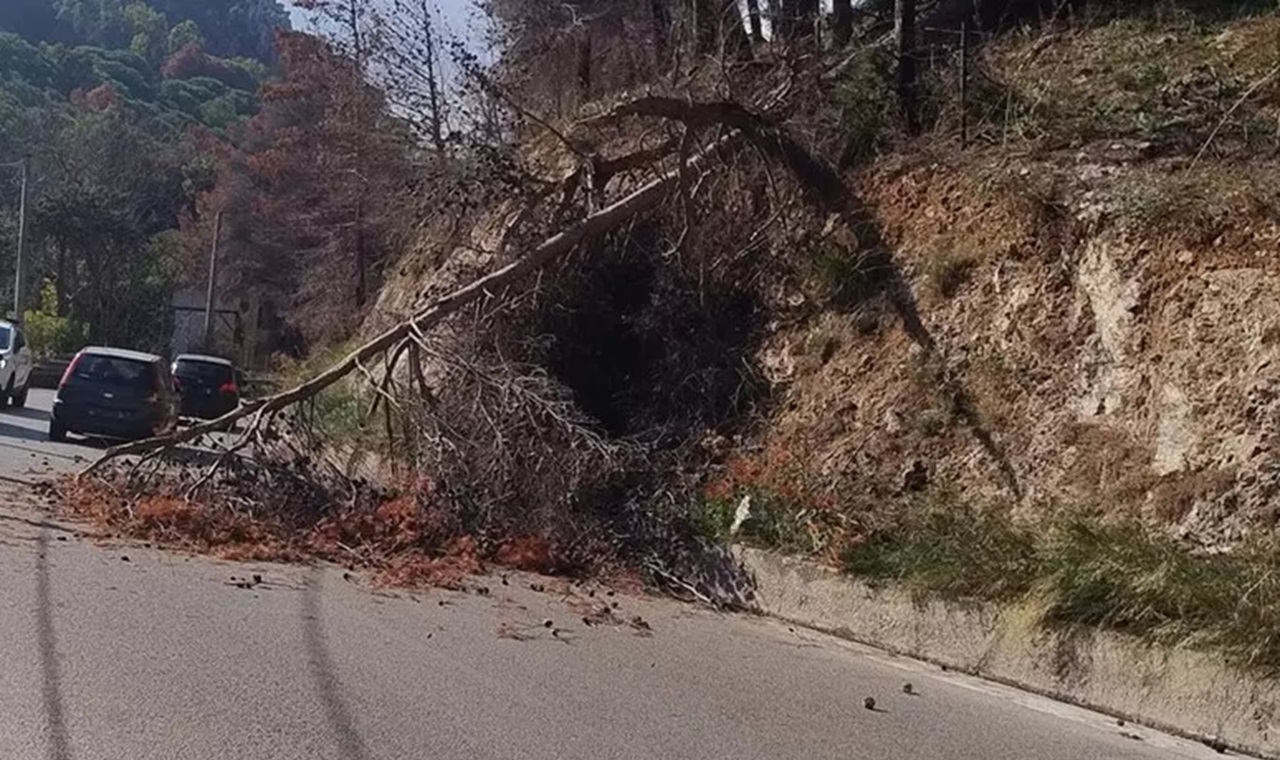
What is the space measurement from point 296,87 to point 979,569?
38.7m

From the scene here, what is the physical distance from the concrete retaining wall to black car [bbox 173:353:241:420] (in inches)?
739

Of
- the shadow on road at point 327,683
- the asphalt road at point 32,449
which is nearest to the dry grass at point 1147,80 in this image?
the shadow on road at point 327,683

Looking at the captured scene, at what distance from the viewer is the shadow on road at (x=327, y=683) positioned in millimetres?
6723

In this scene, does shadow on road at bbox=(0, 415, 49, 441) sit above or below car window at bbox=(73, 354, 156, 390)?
below

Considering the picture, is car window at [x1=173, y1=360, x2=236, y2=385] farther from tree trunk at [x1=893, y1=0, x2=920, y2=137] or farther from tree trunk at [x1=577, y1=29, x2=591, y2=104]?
tree trunk at [x1=893, y1=0, x2=920, y2=137]

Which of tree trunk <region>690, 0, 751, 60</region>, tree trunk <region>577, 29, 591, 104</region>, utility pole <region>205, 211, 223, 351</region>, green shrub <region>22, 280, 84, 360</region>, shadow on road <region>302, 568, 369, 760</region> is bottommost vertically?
shadow on road <region>302, 568, 369, 760</region>

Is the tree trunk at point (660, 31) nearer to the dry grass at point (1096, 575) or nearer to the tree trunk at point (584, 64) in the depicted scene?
the tree trunk at point (584, 64)

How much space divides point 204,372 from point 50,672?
2211 centimetres

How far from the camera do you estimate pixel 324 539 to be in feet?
42.4

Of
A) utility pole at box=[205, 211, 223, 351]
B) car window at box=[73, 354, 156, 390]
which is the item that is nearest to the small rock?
car window at box=[73, 354, 156, 390]

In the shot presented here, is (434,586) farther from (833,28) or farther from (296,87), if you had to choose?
(296,87)

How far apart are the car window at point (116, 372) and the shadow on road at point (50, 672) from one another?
10921 mm

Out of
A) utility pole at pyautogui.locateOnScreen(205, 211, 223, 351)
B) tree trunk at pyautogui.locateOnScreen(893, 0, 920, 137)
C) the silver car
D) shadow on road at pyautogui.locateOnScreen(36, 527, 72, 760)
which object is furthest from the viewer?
utility pole at pyautogui.locateOnScreen(205, 211, 223, 351)

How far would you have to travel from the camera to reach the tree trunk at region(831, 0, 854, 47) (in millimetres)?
17234
